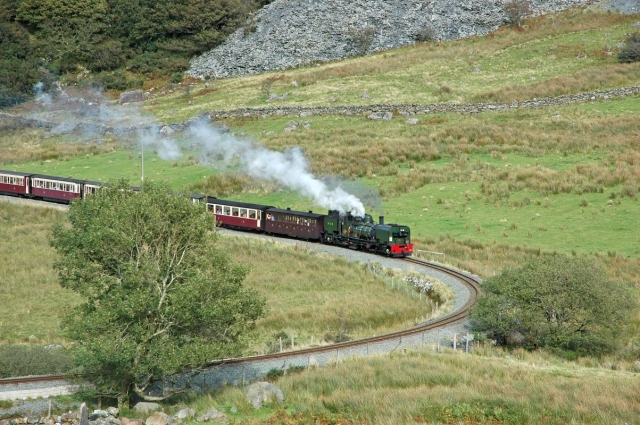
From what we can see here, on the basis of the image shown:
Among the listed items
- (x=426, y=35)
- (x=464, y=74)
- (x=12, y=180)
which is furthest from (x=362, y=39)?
(x=12, y=180)

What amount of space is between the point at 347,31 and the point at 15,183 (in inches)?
2292

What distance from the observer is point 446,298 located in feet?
145

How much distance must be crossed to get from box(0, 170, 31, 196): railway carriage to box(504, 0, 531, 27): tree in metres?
69.0

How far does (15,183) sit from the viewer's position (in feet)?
251

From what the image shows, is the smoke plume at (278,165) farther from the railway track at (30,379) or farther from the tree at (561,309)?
the railway track at (30,379)

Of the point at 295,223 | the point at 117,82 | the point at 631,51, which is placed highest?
the point at 631,51

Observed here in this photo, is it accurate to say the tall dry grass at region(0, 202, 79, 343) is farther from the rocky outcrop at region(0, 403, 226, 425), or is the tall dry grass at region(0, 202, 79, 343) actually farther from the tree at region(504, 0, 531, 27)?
the tree at region(504, 0, 531, 27)

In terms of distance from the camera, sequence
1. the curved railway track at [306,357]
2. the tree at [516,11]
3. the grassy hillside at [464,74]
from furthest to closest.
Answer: the tree at [516,11]
the grassy hillside at [464,74]
the curved railway track at [306,357]

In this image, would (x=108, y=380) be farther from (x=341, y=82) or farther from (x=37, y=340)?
(x=341, y=82)

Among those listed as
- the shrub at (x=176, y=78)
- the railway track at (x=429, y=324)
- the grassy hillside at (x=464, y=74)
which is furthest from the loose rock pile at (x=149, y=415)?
the shrub at (x=176, y=78)

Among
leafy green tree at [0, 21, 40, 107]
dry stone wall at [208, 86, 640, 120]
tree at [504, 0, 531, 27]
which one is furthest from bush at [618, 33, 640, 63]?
leafy green tree at [0, 21, 40, 107]

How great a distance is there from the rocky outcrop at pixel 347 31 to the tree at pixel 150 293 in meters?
88.4

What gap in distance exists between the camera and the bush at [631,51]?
9450cm

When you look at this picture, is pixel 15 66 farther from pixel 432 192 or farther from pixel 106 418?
pixel 106 418
